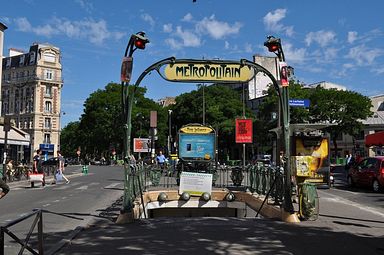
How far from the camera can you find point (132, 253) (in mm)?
7461

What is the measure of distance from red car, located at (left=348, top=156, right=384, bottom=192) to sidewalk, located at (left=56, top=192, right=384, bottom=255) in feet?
29.4

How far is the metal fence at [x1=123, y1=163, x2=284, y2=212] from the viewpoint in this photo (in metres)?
12.1

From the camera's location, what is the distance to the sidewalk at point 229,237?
7723 millimetres

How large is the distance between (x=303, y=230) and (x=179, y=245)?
9.82 ft

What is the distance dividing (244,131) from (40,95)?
81878mm

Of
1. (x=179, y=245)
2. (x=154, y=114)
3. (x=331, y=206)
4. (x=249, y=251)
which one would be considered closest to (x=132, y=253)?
(x=179, y=245)

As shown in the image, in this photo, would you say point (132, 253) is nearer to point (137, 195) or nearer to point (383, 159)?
point (137, 195)

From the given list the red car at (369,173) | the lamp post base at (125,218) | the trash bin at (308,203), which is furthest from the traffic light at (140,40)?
the red car at (369,173)

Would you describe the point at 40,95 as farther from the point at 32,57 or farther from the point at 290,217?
the point at 290,217

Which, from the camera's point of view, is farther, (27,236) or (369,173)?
(369,173)

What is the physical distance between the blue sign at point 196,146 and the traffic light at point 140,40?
1435cm

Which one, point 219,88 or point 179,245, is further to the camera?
point 219,88

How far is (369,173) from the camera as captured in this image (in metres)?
20.5

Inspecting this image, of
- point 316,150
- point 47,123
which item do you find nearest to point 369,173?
point 316,150
